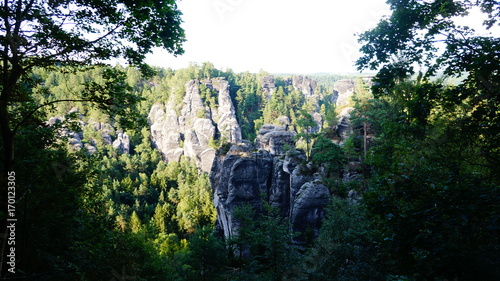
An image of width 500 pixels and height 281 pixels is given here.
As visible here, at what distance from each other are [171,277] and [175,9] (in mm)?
18107

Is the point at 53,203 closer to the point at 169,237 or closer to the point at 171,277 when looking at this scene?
the point at 171,277

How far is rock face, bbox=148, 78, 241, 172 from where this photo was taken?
78.9 meters

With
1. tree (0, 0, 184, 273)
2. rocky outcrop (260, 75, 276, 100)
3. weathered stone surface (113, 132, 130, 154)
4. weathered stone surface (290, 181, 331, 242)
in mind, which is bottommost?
weathered stone surface (290, 181, 331, 242)

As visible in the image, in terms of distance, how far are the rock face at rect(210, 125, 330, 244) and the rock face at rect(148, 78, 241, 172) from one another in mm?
40054

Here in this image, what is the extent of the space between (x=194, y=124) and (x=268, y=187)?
56.0m

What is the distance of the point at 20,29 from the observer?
3965 millimetres

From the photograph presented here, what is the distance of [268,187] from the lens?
32750 millimetres

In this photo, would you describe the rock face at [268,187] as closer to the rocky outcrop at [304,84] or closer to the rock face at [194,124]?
the rock face at [194,124]

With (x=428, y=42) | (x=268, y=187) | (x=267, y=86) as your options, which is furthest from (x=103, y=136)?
(x=428, y=42)

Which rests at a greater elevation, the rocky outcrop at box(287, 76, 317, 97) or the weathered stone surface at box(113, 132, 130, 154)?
the rocky outcrop at box(287, 76, 317, 97)

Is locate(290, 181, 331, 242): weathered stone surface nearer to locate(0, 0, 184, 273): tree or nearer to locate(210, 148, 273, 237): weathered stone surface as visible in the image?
locate(210, 148, 273, 237): weathered stone surface

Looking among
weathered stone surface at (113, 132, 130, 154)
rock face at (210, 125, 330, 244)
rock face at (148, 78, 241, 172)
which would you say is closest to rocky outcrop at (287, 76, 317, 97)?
rock face at (148, 78, 241, 172)

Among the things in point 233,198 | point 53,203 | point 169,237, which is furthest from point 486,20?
point 169,237

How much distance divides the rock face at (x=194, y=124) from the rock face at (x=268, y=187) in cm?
4005
